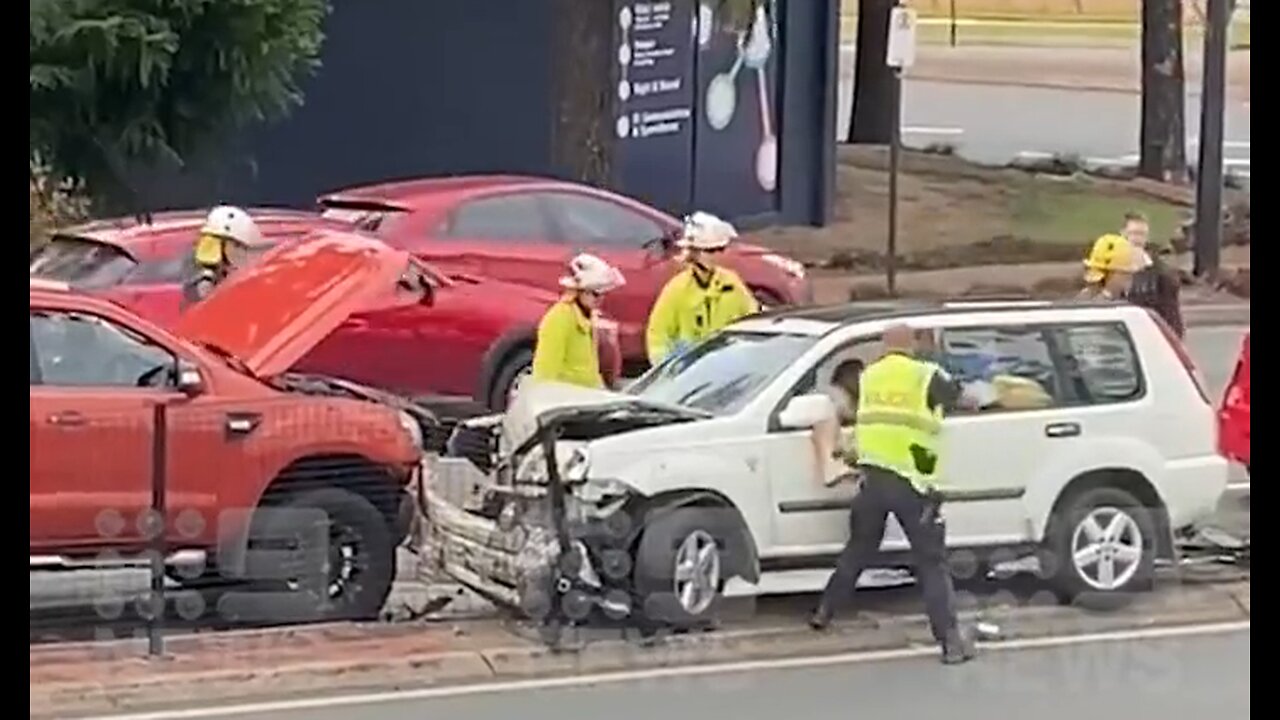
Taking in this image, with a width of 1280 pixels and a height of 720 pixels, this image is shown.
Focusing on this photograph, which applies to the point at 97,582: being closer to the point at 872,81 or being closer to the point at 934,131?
the point at 872,81

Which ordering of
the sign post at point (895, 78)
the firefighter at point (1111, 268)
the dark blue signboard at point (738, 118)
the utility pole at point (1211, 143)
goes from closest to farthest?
the firefighter at point (1111, 268), the utility pole at point (1211, 143), the sign post at point (895, 78), the dark blue signboard at point (738, 118)

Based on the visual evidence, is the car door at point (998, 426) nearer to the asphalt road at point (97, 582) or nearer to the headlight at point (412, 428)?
the asphalt road at point (97, 582)

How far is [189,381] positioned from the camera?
10.0 meters

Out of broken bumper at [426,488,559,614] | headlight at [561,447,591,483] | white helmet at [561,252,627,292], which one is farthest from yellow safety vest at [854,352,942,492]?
white helmet at [561,252,627,292]

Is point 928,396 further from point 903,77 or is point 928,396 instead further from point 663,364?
point 903,77

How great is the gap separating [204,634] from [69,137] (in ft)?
16.1

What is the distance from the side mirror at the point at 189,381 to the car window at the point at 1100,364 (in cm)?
359

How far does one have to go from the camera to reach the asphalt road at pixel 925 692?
29.2ft

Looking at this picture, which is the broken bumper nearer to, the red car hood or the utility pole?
the red car hood

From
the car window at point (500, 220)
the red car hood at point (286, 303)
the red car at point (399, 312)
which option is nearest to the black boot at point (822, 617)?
the red car hood at point (286, 303)

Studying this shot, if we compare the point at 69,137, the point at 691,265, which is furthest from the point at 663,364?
the point at 69,137

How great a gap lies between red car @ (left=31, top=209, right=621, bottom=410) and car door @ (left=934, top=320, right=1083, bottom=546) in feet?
10.6

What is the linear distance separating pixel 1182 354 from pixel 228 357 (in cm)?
412

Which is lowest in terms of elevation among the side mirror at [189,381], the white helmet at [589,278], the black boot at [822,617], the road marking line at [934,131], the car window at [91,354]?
the black boot at [822,617]
